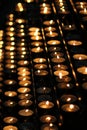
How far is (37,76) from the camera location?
10.6ft

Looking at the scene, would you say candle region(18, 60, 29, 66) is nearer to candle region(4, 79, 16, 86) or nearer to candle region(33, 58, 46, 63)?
candle region(33, 58, 46, 63)

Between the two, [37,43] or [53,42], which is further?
[37,43]

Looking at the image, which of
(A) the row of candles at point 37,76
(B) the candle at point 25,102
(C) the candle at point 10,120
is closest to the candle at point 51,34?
(A) the row of candles at point 37,76

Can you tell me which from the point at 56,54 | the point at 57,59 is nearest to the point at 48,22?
the point at 56,54

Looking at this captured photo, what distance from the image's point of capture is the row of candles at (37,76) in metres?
2.66

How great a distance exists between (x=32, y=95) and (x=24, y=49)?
2.99 ft

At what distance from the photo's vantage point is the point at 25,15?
4.55m

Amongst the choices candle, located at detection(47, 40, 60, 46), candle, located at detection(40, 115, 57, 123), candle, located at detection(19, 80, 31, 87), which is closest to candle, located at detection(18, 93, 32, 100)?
candle, located at detection(19, 80, 31, 87)

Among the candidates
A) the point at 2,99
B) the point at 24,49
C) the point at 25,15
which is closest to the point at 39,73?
the point at 2,99

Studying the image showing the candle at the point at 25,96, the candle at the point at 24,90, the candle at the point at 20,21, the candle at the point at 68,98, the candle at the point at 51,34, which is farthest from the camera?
the candle at the point at 20,21

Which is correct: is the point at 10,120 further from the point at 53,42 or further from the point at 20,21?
the point at 20,21

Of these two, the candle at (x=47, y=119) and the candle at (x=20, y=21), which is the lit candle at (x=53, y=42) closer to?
the candle at (x=20, y=21)

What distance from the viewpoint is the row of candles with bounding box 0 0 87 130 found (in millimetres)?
2658

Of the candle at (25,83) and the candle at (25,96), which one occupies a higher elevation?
the candle at (25,96)
